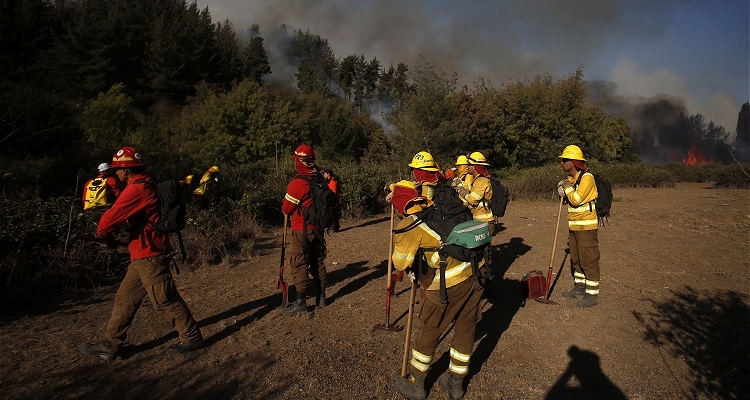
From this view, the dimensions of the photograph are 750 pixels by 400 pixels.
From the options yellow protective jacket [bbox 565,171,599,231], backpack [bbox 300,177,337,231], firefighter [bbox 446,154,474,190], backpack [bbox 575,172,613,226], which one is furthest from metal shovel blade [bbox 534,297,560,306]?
backpack [bbox 300,177,337,231]

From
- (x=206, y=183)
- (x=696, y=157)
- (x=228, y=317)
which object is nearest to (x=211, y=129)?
(x=206, y=183)

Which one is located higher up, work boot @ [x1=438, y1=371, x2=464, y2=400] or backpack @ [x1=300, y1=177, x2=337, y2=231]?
backpack @ [x1=300, y1=177, x2=337, y2=231]

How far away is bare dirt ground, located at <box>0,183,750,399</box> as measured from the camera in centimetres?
417

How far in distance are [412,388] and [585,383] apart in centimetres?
178

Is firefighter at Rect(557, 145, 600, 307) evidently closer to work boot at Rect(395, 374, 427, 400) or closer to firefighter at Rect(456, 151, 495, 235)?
firefighter at Rect(456, 151, 495, 235)

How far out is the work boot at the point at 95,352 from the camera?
4.59m

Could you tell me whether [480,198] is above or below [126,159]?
below

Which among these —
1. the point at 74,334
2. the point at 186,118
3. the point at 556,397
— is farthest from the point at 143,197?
the point at 186,118

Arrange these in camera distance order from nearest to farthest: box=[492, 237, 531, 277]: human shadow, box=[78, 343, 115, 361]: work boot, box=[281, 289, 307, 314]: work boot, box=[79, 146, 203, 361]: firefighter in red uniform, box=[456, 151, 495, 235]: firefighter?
1. box=[79, 146, 203, 361]: firefighter in red uniform
2. box=[78, 343, 115, 361]: work boot
3. box=[281, 289, 307, 314]: work boot
4. box=[456, 151, 495, 235]: firefighter
5. box=[492, 237, 531, 277]: human shadow

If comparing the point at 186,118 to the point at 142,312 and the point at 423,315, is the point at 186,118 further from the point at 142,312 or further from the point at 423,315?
the point at 423,315

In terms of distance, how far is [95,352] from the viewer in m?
4.62

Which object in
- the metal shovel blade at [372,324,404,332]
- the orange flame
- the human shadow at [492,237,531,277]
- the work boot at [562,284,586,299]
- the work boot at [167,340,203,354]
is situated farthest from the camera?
the orange flame

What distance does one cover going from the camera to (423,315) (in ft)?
12.7

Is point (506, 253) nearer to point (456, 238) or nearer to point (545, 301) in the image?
point (545, 301)
